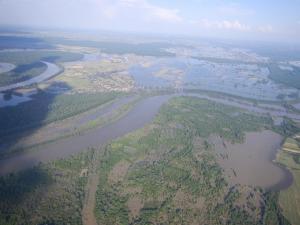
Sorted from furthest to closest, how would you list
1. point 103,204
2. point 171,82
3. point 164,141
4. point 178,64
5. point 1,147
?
point 178,64 → point 171,82 → point 164,141 → point 1,147 → point 103,204

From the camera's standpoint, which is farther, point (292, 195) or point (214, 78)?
point (214, 78)

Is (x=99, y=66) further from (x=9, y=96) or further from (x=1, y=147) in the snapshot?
(x=1, y=147)

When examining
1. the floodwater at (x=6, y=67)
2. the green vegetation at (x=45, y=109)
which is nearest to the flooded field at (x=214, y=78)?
the green vegetation at (x=45, y=109)

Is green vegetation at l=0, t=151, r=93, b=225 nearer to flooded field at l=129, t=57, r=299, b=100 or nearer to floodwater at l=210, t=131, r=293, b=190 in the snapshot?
floodwater at l=210, t=131, r=293, b=190

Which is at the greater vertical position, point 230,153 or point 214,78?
point 230,153

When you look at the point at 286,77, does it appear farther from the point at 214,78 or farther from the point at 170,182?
the point at 170,182

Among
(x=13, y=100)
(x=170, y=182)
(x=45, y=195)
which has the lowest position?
(x=13, y=100)

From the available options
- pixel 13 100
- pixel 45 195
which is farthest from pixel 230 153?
pixel 13 100

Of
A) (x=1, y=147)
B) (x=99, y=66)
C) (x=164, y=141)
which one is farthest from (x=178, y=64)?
(x=1, y=147)
